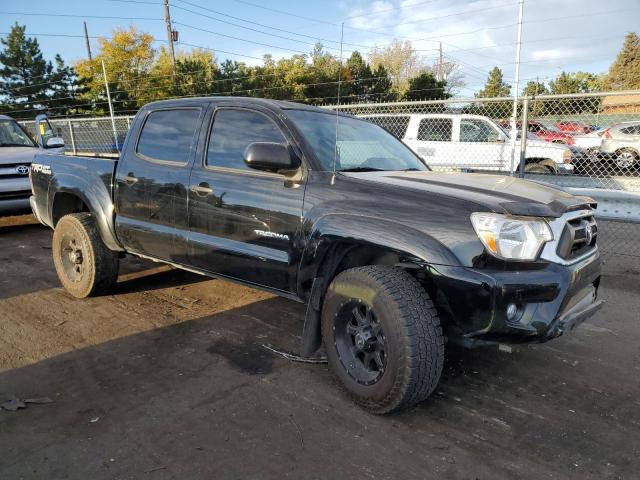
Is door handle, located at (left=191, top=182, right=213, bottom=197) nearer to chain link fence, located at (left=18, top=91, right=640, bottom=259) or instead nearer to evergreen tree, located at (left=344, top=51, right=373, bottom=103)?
chain link fence, located at (left=18, top=91, right=640, bottom=259)

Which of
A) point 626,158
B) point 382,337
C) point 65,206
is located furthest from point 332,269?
point 626,158

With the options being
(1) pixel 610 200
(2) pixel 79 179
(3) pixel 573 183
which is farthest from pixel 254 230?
(3) pixel 573 183

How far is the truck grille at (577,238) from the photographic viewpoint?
2.62 metres

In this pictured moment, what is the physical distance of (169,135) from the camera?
3941mm

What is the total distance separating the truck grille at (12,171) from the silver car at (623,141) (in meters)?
11.9

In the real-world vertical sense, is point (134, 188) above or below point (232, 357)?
above

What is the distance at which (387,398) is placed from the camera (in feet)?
8.52

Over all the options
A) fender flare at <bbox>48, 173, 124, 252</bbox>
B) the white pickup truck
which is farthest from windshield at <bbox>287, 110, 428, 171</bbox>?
the white pickup truck

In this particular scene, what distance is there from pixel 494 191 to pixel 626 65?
208 feet

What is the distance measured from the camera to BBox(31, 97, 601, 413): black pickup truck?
2.46 metres

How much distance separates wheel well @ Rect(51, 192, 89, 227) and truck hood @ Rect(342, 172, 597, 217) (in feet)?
10.5

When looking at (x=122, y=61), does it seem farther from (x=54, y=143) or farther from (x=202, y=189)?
(x=202, y=189)

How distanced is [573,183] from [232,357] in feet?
21.2

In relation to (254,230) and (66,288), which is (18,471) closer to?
(254,230)
